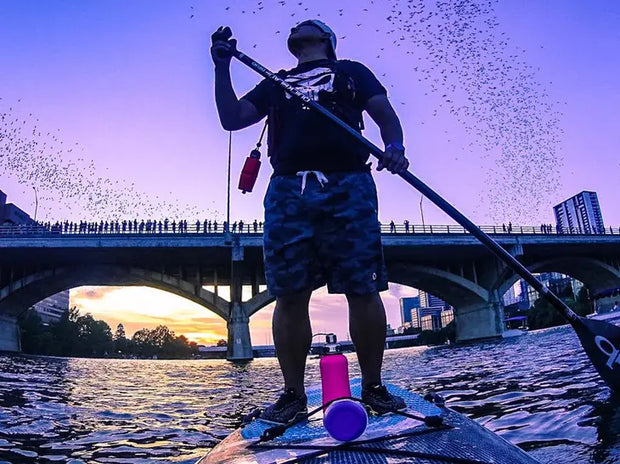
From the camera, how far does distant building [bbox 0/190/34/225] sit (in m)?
73.0

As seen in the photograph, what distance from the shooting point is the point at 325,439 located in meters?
1.92

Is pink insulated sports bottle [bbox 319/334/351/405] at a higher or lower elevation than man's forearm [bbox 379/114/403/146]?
lower

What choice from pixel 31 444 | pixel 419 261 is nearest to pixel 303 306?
pixel 31 444

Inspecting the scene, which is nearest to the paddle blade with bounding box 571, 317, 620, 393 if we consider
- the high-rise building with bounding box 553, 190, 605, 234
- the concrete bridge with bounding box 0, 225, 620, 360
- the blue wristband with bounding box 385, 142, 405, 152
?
the blue wristband with bounding box 385, 142, 405, 152

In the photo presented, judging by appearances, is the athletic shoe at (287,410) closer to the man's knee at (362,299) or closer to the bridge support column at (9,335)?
the man's knee at (362,299)

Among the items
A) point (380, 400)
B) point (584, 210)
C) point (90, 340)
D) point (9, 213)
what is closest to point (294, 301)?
point (380, 400)

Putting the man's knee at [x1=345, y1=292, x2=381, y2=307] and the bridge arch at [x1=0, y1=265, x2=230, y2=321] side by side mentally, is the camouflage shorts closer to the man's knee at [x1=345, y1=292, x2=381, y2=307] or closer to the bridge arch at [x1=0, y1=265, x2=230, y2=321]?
the man's knee at [x1=345, y1=292, x2=381, y2=307]

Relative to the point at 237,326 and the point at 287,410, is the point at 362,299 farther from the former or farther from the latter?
the point at 237,326

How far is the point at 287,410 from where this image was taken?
2492 mm

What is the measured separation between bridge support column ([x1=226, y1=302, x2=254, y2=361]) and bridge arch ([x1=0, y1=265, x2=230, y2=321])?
0.88 m

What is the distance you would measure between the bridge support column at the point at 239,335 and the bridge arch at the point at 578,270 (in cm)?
2128

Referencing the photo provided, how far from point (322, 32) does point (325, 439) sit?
236cm

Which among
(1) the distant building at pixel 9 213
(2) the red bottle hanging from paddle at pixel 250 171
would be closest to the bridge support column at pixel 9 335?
(1) the distant building at pixel 9 213

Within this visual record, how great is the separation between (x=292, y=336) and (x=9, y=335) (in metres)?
46.3
